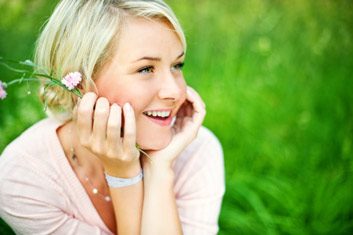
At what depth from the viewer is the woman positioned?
1.90 meters

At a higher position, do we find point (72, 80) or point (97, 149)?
point (72, 80)

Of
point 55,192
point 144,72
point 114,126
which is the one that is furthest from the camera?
point 55,192

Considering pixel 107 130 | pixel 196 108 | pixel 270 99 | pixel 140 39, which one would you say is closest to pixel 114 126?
pixel 107 130

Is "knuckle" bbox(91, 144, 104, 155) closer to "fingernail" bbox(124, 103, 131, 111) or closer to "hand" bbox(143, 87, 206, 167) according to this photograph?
"fingernail" bbox(124, 103, 131, 111)

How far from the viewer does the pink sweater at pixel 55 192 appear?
1.99 metres

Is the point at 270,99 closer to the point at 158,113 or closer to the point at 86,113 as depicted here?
the point at 158,113

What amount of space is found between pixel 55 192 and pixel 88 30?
626 millimetres

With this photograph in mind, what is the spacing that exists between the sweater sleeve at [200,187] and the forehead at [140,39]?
1.89ft

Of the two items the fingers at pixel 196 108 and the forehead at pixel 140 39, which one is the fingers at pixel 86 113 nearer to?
the forehead at pixel 140 39

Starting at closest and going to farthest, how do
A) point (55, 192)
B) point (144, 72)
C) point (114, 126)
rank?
point (114, 126) < point (144, 72) < point (55, 192)

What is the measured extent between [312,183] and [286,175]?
16 cm

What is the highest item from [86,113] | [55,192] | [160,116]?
[86,113]

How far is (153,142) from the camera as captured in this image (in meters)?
2.06

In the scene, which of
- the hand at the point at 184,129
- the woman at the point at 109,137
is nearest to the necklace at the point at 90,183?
the woman at the point at 109,137
